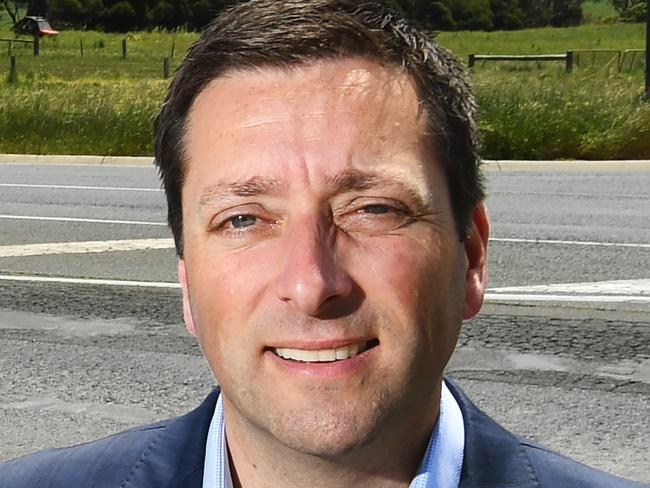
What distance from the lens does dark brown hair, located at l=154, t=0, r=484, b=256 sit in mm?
1914

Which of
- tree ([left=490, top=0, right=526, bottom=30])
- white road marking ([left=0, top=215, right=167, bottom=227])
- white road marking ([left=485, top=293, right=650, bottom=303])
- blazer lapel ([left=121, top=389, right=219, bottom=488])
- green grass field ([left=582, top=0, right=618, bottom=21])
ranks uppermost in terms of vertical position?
blazer lapel ([left=121, top=389, right=219, bottom=488])

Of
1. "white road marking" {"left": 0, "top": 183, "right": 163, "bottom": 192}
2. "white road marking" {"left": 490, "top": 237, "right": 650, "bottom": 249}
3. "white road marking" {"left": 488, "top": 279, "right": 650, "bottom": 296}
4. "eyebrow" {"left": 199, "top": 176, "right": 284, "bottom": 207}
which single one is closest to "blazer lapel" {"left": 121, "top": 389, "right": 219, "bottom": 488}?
"eyebrow" {"left": 199, "top": 176, "right": 284, "bottom": 207}

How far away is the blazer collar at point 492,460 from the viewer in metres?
1.79

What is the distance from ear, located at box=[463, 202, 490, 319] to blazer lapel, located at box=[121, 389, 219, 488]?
459 millimetres

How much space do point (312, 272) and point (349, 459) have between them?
0.88 feet

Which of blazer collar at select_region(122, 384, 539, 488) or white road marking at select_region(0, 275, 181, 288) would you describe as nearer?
blazer collar at select_region(122, 384, 539, 488)

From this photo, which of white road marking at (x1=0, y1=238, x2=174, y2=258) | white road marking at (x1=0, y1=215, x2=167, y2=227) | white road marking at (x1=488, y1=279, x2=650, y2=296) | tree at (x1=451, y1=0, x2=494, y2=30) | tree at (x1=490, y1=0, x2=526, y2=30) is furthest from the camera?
tree at (x1=490, y1=0, x2=526, y2=30)

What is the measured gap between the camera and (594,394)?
19.0 feet

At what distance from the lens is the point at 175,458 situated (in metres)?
1.89

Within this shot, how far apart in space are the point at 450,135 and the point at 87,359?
15.7ft

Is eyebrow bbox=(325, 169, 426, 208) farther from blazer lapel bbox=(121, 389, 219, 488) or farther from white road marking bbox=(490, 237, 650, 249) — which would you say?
white road marking bbox=(490, 237, 650, 249)

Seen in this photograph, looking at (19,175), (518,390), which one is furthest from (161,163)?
(19,175)

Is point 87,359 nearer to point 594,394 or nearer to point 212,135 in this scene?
point 594,394

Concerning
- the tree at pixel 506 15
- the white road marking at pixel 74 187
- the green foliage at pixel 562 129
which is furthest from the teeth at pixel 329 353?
the tree at pixel 506 15
